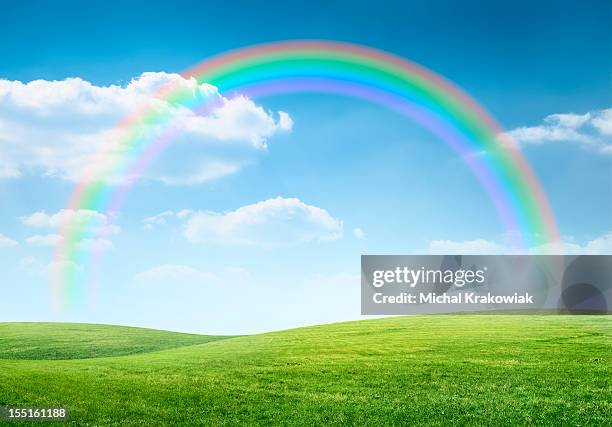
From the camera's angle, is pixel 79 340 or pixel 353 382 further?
pixel 79 340

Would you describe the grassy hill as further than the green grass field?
Yes

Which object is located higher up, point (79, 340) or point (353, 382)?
point (353, 382)

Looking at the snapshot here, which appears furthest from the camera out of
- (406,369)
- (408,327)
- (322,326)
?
(322,326)

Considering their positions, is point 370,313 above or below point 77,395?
above

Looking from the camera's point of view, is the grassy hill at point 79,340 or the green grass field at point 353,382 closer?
the green grass field at point 353,382

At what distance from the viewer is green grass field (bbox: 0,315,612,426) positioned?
29.2 m

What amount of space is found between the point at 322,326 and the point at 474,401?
39.4 m

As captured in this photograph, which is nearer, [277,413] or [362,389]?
[277,413]

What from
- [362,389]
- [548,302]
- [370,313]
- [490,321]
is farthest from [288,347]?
[548,302]

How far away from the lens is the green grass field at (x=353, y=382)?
29188mm

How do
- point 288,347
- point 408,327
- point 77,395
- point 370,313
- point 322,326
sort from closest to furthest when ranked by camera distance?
point 77,395 → point 288,347 → point 370,313 → point 408,327 → point 322,326

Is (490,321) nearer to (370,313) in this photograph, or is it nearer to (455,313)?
(455,313)

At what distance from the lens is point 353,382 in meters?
34.4

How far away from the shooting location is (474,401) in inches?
1190
